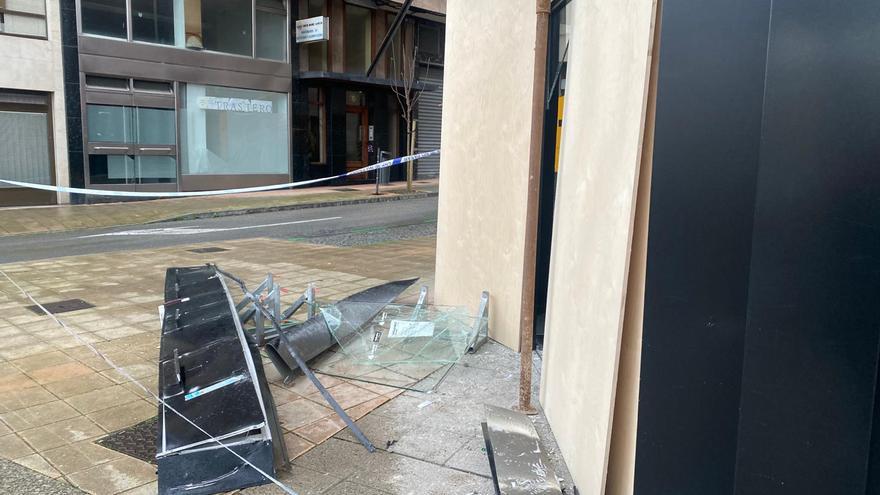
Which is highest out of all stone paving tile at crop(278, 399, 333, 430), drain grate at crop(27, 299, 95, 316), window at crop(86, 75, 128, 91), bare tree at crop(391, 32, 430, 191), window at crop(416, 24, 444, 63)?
window at crop(416, 24, 444, 63)

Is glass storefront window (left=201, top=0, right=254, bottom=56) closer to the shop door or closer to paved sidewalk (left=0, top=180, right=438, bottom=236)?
paved sidewalk (left=0, top=180, right=438, bottom=236)

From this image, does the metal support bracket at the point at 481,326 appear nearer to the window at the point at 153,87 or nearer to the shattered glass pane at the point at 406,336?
the shattered glass pane at the point at 406,336

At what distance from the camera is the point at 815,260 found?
2.08 meters

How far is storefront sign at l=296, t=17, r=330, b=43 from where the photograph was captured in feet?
69.6

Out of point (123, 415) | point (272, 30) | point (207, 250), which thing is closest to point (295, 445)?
point (123, 415)

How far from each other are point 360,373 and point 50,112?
15721 millimetres

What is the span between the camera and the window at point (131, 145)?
57.6 feet

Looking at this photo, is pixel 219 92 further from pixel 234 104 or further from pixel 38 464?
pixel 38 464

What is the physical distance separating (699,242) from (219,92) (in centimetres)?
2003

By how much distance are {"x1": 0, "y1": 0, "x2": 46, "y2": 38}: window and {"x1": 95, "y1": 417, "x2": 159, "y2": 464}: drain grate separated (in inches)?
616

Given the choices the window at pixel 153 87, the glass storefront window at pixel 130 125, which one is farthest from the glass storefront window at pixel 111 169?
the window at pixel 153 87

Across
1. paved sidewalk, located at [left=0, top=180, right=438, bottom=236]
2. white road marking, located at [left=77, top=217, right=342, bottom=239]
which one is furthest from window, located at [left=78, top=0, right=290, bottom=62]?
white road marking, located at [left=77, top=217, right=342, bottom=239]

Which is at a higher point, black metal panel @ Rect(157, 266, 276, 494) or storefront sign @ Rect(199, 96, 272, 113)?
storefront sign @ Rect(199, 96, 272, 113)

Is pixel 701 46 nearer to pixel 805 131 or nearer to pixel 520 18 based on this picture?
pixel 805 131
